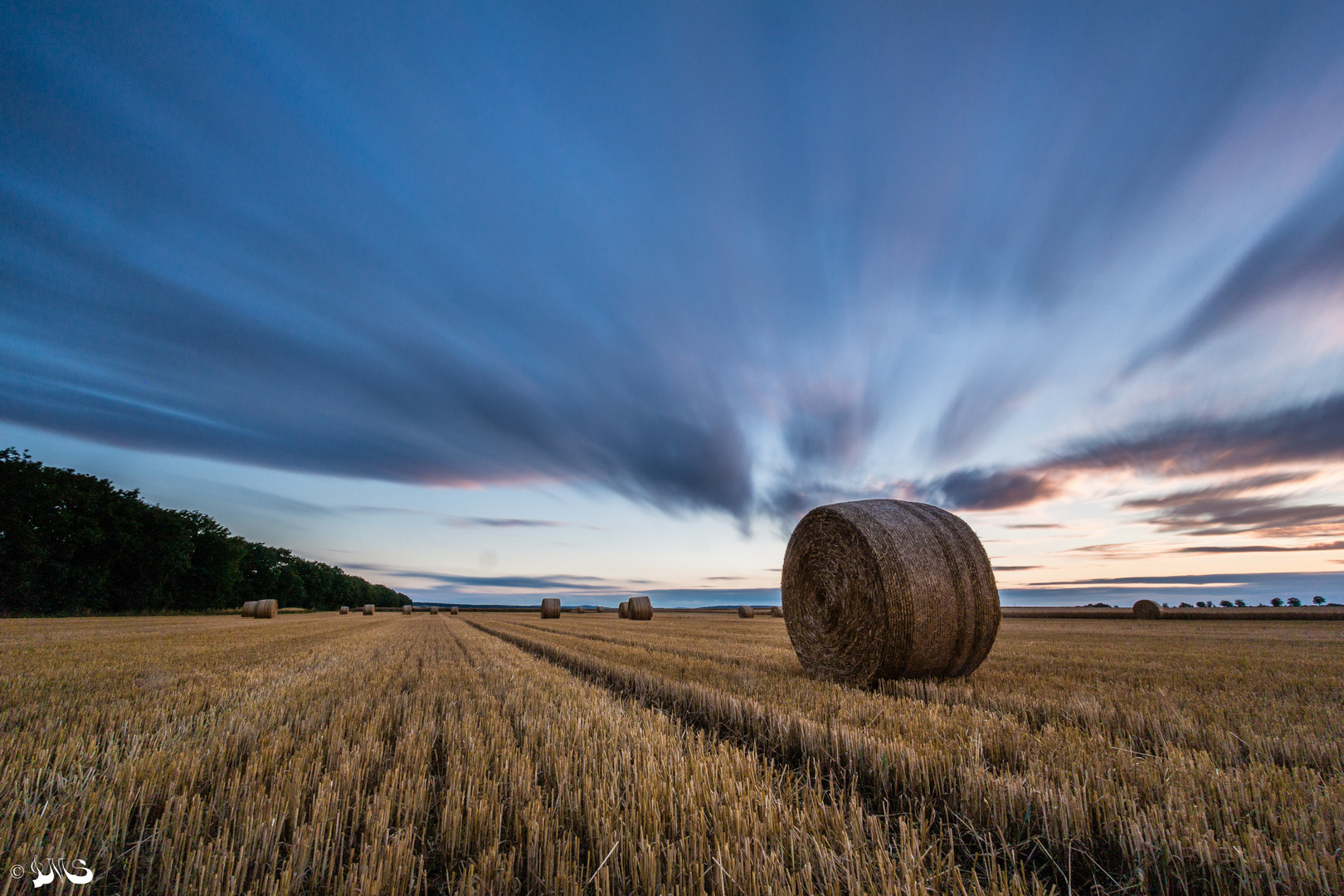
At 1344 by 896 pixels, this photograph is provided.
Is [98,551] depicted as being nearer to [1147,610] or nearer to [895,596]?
[895,596]

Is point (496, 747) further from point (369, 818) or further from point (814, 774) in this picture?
point (814, 774)

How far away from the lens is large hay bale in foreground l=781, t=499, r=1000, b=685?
5.90 m

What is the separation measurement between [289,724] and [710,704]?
2.89 m

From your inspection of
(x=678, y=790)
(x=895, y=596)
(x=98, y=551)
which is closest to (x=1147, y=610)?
(x=895, y=596)

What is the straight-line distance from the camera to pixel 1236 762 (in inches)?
113

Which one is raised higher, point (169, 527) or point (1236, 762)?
point (169, 527)

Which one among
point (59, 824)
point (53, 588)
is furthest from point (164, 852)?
point (53, 588)

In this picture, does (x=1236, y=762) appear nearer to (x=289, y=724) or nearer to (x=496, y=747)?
(x=496, y=747)

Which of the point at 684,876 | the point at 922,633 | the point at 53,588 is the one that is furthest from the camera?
the point at 53,588

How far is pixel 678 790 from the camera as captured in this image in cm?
232

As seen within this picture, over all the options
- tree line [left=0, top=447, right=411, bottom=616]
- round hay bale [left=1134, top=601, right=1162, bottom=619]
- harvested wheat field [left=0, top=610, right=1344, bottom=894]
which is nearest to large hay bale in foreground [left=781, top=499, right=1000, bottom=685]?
harvested wheat field [left=0, top=610, right=1344, bottom=894]

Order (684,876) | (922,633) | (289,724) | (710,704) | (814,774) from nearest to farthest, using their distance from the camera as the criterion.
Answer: (684,876), (814,774), (289,724), (710,704), (922,633)

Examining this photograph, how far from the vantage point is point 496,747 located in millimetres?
3088

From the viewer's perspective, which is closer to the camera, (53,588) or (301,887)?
(301,887)
